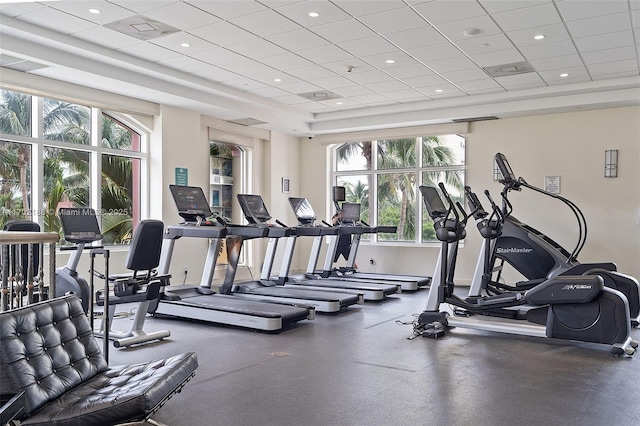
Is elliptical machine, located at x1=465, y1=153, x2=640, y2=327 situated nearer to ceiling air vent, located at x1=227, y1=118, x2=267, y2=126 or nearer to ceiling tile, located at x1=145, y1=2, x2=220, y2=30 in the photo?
ceiling tile, located at x1=145, y1=2, x2=220, y2=30

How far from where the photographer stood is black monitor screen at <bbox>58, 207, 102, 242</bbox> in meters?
5.11

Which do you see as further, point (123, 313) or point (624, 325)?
point (123, 313)

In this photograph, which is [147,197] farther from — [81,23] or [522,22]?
[522,22]

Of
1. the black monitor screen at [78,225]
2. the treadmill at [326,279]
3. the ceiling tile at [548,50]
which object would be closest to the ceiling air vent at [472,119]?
the ceiling tile at [548,50]

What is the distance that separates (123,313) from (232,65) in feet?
11.4

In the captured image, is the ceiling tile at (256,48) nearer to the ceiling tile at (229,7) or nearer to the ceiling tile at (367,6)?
the ceiling tile at (229,7)

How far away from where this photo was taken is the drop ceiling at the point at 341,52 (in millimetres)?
5328

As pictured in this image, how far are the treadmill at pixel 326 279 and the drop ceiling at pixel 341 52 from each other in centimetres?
199

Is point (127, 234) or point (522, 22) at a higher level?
point (522, 22)

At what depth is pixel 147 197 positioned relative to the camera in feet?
28.0

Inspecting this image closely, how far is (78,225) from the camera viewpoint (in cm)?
520

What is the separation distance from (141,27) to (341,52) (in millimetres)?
2324

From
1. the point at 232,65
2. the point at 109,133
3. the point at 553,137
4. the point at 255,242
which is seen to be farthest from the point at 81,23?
the point at 553,137

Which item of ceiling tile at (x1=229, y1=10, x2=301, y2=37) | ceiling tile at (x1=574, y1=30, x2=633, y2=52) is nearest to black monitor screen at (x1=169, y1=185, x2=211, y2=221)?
ceiling tile at (x1=229, y1=10, x2=301, y2=37)
